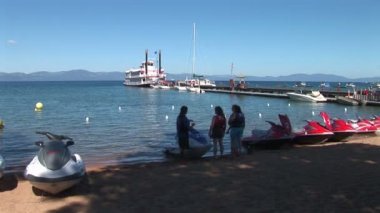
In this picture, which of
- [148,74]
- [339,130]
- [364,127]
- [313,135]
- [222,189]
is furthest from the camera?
[148,74]

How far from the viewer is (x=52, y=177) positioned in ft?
27.6

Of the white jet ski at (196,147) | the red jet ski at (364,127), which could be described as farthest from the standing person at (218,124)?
the red jet ski at (364,127)

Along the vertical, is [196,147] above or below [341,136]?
above

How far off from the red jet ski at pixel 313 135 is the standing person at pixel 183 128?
520 centimetres

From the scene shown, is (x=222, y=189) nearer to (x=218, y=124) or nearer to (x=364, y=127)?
(x=218, y=124)

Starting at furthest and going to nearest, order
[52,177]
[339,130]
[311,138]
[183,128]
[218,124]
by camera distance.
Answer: [339,130]
[311,138]
[218,124]
[183,128]
[52,177]

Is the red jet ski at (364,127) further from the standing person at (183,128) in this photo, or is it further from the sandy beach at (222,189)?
the standing person at (183,128)

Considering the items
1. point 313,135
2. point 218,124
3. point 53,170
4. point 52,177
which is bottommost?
point 313,135

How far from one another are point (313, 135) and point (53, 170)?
11106mm

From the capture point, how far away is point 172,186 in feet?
31.3

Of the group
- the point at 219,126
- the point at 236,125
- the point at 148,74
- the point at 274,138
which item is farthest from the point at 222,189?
the point at 148,74

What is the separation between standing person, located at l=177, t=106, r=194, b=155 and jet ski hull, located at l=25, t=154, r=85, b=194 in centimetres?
491

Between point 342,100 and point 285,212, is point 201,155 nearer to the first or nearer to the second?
point 285,212

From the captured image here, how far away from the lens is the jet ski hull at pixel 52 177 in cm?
841
